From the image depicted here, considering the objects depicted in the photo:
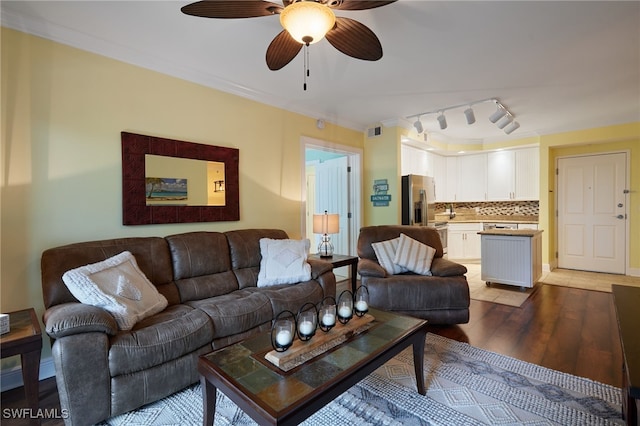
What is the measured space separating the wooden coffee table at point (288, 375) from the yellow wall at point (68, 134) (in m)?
1.64

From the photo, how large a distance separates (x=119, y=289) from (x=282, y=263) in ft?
4.33

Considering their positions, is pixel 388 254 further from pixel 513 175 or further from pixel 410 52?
pixel 513 175

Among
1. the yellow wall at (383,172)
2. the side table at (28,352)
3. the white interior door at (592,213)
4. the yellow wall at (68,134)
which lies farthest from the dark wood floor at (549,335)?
the white interior door at (592,213)

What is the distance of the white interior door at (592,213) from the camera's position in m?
5.06

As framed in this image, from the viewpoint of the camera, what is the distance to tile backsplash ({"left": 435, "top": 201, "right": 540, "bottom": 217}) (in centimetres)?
602

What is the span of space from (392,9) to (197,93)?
1.96m

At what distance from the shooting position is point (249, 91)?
11.0 feet

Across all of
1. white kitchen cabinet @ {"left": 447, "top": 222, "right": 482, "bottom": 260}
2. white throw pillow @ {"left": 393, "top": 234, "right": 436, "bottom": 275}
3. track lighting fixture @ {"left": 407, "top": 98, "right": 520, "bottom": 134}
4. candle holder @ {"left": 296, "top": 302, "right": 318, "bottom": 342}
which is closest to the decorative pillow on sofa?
candle holder @ {"left": 296, "top": 302, "right": 318, "bottom": 342}

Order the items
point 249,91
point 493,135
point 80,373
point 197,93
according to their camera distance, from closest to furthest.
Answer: point 80,373, point 197,93, point 249,91, point 493,135

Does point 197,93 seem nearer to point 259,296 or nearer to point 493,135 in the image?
point 259,296

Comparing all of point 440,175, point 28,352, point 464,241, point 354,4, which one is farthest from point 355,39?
point 464,241

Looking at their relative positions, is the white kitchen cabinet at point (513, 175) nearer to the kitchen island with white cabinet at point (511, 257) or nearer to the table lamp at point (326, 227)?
the kitchen island with white cabinet at point (511, 257)

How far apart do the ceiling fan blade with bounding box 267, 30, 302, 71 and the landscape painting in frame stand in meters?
1.43

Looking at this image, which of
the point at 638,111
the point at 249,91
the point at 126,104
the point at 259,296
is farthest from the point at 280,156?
the point at 638,111
